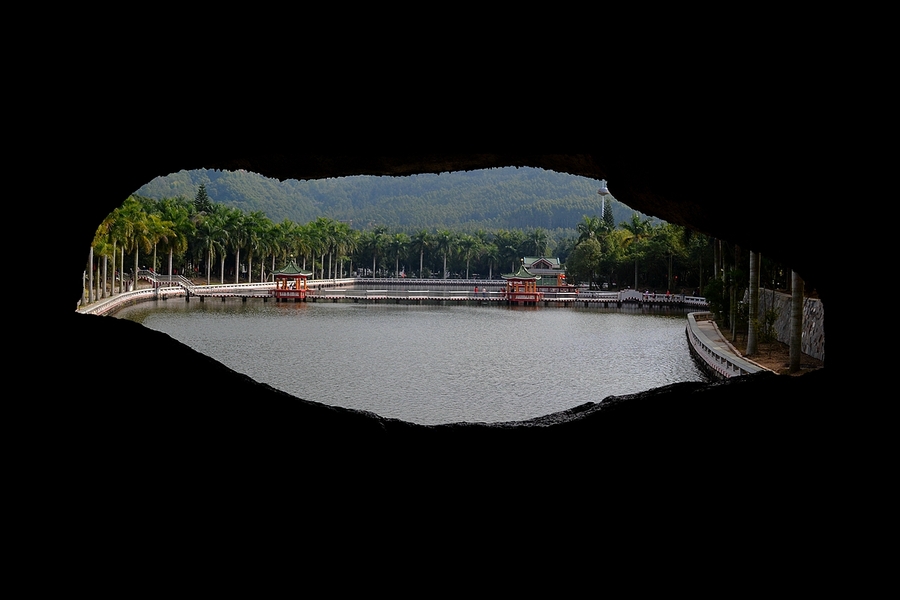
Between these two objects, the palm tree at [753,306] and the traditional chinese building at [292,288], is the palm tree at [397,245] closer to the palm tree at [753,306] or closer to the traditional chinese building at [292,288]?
the traditional chinese building at [292,288]

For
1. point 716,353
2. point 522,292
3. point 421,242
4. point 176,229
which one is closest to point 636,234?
point 522,292

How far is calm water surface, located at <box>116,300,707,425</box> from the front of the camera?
20922mm

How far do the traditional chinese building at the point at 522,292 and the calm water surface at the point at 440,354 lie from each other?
10.2m

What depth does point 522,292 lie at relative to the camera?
66.8 meters

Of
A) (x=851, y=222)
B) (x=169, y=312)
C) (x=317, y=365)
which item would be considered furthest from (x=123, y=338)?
(x=169, y=312)

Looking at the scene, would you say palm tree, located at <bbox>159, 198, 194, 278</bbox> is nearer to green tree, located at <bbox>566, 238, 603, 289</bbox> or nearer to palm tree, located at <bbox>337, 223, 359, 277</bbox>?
palm tree, located at <bbox>337, 223, 359, 277</bbox>

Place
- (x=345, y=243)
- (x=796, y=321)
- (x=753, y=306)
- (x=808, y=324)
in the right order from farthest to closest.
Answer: (x=345, y=243)
(x=753, y=306)
(x=808, y=324)
(x=796, y=321)

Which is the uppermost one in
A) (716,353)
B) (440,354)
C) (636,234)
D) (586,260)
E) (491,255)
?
(636,234)

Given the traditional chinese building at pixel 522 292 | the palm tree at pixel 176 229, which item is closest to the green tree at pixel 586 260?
the traditional chinese building at pixel 522 292

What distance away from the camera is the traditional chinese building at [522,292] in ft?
208

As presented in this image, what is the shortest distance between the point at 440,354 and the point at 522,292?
3735 cm

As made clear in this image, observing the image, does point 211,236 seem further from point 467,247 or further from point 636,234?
point 467,247

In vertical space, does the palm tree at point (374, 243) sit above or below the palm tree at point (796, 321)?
above

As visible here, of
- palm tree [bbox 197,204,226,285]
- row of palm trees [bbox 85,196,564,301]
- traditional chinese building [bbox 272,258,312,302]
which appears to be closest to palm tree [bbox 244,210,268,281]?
row of palm trees [bbox 85,196,564,301]
